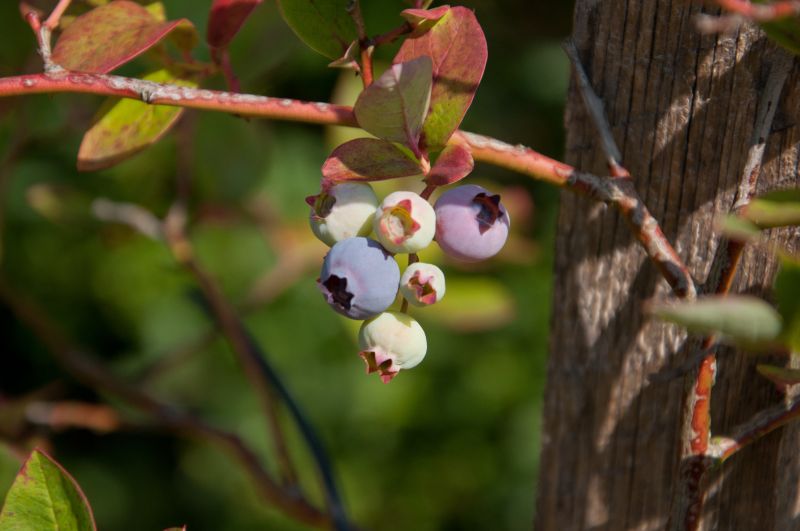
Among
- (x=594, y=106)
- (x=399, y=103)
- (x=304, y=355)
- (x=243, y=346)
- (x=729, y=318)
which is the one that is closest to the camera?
(x=729, y=318)

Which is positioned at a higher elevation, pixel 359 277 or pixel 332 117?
pixel 332 117

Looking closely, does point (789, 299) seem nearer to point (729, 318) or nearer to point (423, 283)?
point (729, 318)

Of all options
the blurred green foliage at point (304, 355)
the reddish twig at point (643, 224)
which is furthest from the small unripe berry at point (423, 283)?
the blurred green foliage at point (304, 355)

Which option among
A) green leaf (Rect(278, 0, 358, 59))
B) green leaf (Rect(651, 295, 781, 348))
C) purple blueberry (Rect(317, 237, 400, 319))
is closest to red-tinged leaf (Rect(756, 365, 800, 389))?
green leaf (Rect(651, 295, 781, 348))

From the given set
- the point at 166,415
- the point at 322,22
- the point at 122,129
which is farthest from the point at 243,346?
the point at 322,22

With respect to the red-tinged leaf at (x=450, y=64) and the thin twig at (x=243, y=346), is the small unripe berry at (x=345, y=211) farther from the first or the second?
the thin twig at (x=243, y=346)

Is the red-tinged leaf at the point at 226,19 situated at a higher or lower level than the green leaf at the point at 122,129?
higher
